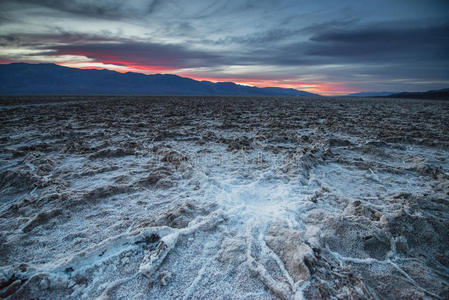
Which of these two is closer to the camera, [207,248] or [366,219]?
[207,248]

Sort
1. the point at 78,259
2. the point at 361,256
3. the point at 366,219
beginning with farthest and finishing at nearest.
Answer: the point at 366,219 < the point at 361,256 < the point at 78,259

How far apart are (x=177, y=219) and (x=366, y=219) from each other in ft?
7.07

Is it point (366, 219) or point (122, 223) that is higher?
point (366, 219)

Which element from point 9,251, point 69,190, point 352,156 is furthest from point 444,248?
point 69,190

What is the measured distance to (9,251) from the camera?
201 centimetres

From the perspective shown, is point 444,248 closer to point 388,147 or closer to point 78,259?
point 78,259

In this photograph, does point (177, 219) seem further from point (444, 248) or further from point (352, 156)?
point (352, 156)

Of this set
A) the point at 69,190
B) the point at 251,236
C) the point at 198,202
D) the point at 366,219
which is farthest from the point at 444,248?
the point at 69,190

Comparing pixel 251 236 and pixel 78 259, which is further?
pixel 251 236

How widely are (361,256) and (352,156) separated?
3.47 m

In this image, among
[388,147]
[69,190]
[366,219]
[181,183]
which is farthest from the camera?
[388,147]

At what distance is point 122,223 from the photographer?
8.03ft

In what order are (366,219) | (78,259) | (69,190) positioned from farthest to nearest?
1. (69,190)
2. (366,219)
3. (78,259)

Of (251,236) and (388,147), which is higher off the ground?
(388,147)
